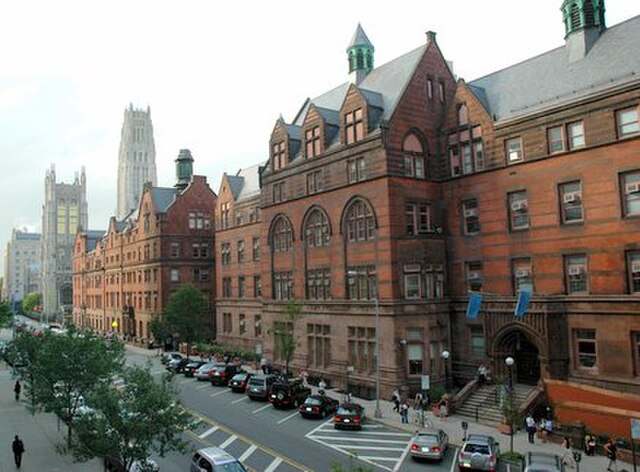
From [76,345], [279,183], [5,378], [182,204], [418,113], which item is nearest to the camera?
[76,345]

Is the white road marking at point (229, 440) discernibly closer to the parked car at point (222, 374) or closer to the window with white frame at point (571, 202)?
the parked car at point (222, 374)

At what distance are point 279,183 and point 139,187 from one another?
459ft

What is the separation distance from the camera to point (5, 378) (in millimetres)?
58625

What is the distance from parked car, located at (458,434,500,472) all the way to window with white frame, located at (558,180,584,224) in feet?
52.3

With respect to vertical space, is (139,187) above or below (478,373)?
above

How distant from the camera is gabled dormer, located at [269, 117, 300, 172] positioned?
51250 millimetres

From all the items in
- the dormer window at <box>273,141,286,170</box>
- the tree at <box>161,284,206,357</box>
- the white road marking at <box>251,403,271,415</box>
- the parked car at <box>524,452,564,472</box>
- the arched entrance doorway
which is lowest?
the white road marking at <box>251,403,271,415</box>

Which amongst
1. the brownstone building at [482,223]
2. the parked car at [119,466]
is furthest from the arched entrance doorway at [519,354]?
the parked car at [119,466]

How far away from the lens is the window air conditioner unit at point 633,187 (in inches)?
1272

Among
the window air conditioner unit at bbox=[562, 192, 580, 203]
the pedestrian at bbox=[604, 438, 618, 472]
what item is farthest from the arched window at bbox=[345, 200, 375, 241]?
the pedestrian at bbox=[604, 438, 618, 472]

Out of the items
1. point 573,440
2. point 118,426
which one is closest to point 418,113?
point 573,440

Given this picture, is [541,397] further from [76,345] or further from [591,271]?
[76,345]

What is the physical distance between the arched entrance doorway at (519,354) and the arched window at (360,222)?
37.4 ft

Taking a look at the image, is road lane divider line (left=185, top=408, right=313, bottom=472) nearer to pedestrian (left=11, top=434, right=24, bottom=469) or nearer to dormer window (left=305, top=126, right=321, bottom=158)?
pedestrian (left=11, top=434, right=24, bottom=469)
